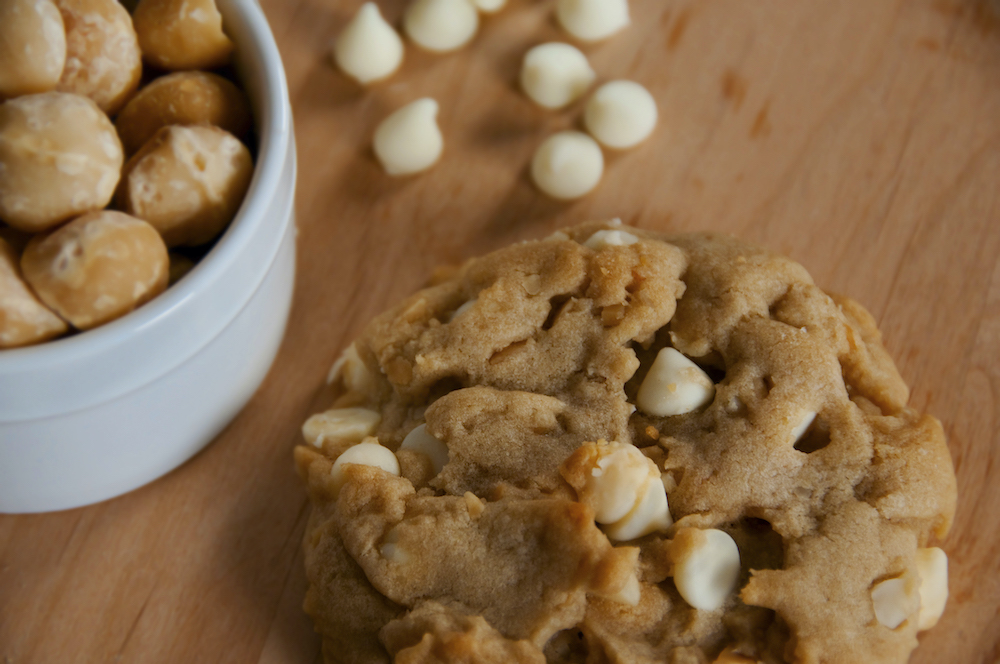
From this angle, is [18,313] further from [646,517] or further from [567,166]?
[567,166]

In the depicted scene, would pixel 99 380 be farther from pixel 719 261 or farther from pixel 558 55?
pixel 558 55

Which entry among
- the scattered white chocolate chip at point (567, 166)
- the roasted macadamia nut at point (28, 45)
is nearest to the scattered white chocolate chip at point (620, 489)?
the scattered white chocolate chip at point (567, 166)

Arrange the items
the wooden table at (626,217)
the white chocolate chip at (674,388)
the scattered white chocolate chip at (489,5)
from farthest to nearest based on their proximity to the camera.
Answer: the scattered white chocolate chip at (489,5)
the wooden table at (626,217)
the white chocolate chip at (674,388)

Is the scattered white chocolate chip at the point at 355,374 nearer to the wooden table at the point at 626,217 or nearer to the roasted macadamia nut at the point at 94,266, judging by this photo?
the wooden table at the point at 626,217

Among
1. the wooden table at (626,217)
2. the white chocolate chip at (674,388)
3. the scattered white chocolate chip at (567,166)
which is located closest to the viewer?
the white chocolate chip at (674,388)

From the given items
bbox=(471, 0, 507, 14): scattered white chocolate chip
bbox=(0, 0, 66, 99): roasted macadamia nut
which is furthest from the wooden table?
bbox=(0, 0, 66, 99): roasted macadamia nut

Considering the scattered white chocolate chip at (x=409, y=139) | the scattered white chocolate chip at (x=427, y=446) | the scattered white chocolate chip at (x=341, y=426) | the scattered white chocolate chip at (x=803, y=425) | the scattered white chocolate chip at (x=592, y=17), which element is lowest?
the scattered white chocolate chip at (x=341, y=426)

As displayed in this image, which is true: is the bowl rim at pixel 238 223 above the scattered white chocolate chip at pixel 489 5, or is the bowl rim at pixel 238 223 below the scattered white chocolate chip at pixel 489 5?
below
